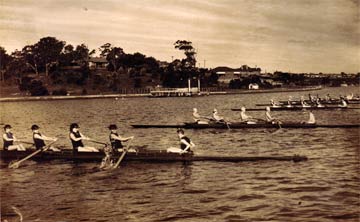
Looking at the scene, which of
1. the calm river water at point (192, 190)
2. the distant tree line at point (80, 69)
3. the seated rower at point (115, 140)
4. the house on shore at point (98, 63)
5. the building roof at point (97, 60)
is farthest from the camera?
the building roof at point (97, 60)

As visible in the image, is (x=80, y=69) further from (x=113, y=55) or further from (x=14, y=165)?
(x=14, y=165)

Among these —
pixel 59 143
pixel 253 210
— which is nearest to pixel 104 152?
pixel 253 210

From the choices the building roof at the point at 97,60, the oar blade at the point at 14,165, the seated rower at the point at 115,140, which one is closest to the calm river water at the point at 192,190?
the oar blade at the point at 14,165

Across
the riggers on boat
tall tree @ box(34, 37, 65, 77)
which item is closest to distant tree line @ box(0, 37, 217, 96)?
tall tree @ box(34, 37, 65, 77)

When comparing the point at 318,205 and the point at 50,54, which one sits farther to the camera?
the point at 50,54

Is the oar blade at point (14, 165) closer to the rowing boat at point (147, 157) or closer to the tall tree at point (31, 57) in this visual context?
the rowing boat at point (147, 157)

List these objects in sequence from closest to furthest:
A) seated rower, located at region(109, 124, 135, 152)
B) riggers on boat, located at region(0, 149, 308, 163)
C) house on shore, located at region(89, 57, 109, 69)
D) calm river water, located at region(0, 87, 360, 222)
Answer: calm river water, located at region(0, 87, 360, 222)
riggers on boat, located at region(0, 149, 308, 163)
seated rower, located at region(109, 124, 135, 152)
house on shore, located at region(89, 57, 109, 69)

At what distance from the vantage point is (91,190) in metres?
14.9

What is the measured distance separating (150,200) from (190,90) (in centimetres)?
9369

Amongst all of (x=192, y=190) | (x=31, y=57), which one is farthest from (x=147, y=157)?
(x=31, y=57)

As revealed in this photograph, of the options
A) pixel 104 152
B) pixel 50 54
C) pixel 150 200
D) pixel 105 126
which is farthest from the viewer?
pixel 50 54

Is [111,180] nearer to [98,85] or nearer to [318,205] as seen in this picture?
[318,205]

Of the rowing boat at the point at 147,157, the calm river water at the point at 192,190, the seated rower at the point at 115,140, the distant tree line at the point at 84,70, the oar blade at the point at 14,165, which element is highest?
the distant tree line at the point at 84,70

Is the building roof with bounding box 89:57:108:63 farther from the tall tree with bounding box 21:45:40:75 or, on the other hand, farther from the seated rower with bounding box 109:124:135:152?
the seated rower with bounding box 109:124:135:152
